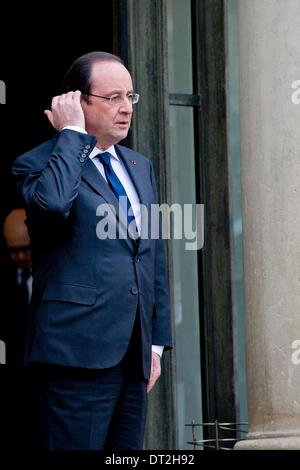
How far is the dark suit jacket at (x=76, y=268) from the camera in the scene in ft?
19.6

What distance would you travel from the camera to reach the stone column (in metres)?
6.97

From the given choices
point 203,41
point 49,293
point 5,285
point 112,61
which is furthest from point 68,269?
point 5,285

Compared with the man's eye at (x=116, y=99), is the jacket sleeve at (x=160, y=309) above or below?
below

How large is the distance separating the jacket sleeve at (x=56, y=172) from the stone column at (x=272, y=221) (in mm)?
1255

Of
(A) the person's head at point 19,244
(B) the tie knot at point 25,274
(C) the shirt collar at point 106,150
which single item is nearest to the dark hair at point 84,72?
(C) the shirt collar at point 106,150

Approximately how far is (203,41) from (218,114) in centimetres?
46

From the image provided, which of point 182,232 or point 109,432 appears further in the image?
point 182,232

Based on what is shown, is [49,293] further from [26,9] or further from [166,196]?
[26,9]

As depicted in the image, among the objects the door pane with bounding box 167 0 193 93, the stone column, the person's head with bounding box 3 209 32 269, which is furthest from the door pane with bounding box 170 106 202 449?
the person's head with bounding box 3 209 32 269

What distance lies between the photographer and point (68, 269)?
605cm

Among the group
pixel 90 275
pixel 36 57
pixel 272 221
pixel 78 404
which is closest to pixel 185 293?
pixel 272 221

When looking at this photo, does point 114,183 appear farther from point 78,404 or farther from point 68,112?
point 78,404

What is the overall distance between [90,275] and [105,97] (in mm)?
780

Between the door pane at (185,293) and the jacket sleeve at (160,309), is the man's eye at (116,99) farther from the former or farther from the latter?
the door pane at (185,293)
